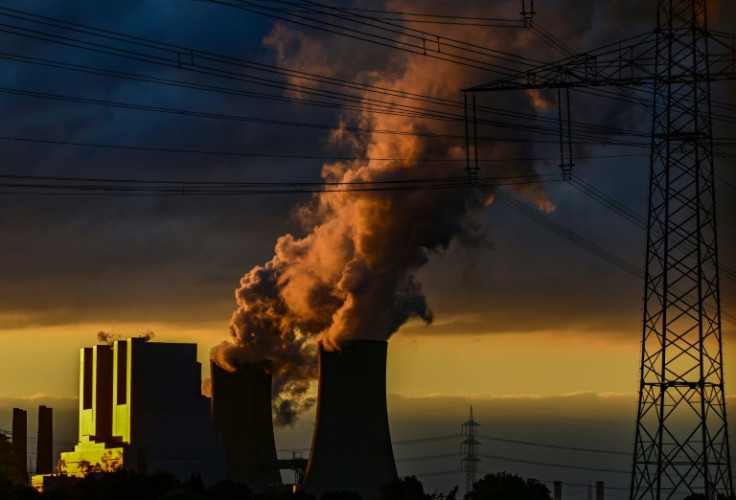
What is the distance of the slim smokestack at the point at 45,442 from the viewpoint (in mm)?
70188

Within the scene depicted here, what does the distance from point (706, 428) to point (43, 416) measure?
43524 millimetres

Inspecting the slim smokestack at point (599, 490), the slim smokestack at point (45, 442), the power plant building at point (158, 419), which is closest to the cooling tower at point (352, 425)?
the power plant building at point (158, 419)

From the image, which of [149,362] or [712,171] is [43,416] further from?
[712,171]

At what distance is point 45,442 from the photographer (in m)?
71.6

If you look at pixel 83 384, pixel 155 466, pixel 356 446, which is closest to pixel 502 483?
pixel 356 446

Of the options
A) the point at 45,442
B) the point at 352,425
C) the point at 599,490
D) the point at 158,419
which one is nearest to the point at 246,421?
the point at 158,419

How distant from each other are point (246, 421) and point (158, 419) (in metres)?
3.93

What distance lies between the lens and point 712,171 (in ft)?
122

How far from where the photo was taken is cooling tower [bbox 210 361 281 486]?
67312mm

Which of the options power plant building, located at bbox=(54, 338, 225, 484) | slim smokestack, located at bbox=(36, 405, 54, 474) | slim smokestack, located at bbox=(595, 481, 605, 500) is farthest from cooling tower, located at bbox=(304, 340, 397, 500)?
slim smokestack, located at bbox=(595, 481, 605, 500)

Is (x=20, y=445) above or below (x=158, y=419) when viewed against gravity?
below

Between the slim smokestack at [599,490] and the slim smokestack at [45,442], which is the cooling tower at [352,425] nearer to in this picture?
the slim smokestack at [45,442]

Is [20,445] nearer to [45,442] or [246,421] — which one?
[45,442]

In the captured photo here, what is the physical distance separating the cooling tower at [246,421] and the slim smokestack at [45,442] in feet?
28.1
